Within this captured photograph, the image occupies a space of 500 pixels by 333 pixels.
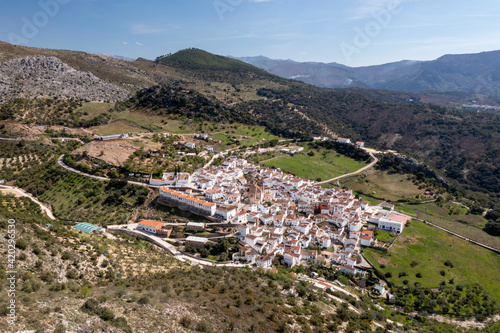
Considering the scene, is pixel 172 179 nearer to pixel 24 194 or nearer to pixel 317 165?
pixel 24 194

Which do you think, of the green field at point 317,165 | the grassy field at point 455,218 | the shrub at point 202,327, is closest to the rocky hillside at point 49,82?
the green field at point 317,165

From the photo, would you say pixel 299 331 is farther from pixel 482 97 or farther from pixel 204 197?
pixel 482 97

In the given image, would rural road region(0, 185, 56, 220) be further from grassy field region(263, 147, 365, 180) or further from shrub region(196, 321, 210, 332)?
grassy field region(263, 147, 365, 180)

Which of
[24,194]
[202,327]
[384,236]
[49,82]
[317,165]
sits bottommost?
[384,236]

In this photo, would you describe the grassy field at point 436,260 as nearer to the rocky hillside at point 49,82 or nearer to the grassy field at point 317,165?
the grassy field at point 317,165

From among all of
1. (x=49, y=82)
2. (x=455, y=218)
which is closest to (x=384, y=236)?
(x=455, y=218)

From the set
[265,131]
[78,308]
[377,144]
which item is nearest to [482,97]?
[377,144]

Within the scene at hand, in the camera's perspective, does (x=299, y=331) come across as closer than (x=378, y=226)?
Yes
